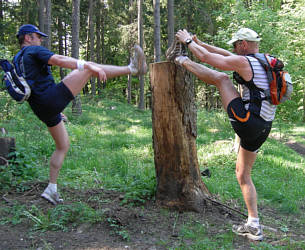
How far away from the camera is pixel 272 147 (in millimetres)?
8859

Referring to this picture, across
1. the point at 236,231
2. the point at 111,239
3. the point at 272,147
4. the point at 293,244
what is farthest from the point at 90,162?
the point at 272,147

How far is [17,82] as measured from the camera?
383 cm

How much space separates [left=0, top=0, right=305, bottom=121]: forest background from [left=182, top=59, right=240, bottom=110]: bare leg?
736 centimetres

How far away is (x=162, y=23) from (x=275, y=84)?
2261 cm

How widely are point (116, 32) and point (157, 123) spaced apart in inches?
782

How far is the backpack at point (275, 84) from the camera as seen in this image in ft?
11.4

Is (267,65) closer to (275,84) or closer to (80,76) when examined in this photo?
(275,84)

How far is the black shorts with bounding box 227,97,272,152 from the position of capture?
3.54 metres

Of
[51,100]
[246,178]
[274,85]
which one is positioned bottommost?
[246,178]

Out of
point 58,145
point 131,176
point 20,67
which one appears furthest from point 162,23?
point 20,67

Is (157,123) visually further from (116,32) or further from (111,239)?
(116,32)

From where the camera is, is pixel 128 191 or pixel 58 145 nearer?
pixel 58 145

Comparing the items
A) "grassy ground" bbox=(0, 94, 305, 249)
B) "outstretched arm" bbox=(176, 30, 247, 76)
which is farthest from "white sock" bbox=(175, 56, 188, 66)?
"grassy ground" bbox=(0, 94, 305, 249)

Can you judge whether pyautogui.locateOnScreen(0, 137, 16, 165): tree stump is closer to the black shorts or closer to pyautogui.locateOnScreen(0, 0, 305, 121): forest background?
the black shorts
